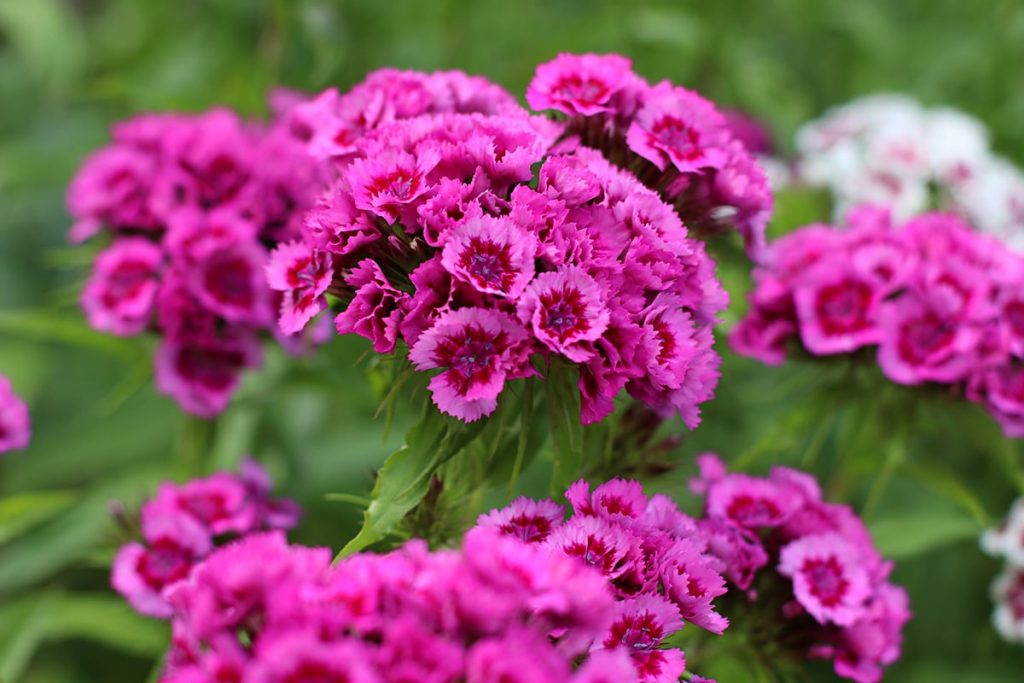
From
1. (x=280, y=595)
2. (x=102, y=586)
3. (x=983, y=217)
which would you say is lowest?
(x=102, y=586)

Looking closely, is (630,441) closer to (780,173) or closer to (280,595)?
(280,595)

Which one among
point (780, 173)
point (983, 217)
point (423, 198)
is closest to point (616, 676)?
point (423, 198)

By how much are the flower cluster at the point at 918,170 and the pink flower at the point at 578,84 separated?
114 centimetres

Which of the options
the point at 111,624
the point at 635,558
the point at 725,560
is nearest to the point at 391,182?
the point at 635,558

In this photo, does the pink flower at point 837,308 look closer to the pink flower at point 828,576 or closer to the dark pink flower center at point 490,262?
the pink flower at point 828,576

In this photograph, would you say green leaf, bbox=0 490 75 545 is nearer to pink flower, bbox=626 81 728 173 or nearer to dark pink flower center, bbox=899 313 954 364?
pink flower, bbox=626 81 728 173

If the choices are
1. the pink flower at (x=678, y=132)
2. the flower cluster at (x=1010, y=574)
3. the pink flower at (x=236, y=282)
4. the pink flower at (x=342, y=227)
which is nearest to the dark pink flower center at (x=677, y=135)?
the pink flower at (x=678, y=132)

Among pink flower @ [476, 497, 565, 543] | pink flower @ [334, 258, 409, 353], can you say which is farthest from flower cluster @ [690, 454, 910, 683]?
pink flower @ [334, 258, 409, 353]

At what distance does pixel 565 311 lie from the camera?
3.62 feet

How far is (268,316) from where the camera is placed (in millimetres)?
1851

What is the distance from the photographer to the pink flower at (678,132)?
52.8 inches

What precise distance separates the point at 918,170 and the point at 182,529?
1.79 metres

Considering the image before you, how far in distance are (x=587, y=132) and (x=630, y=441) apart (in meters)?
0.43

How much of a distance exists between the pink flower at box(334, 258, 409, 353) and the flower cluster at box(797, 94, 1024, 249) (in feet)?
5.06
